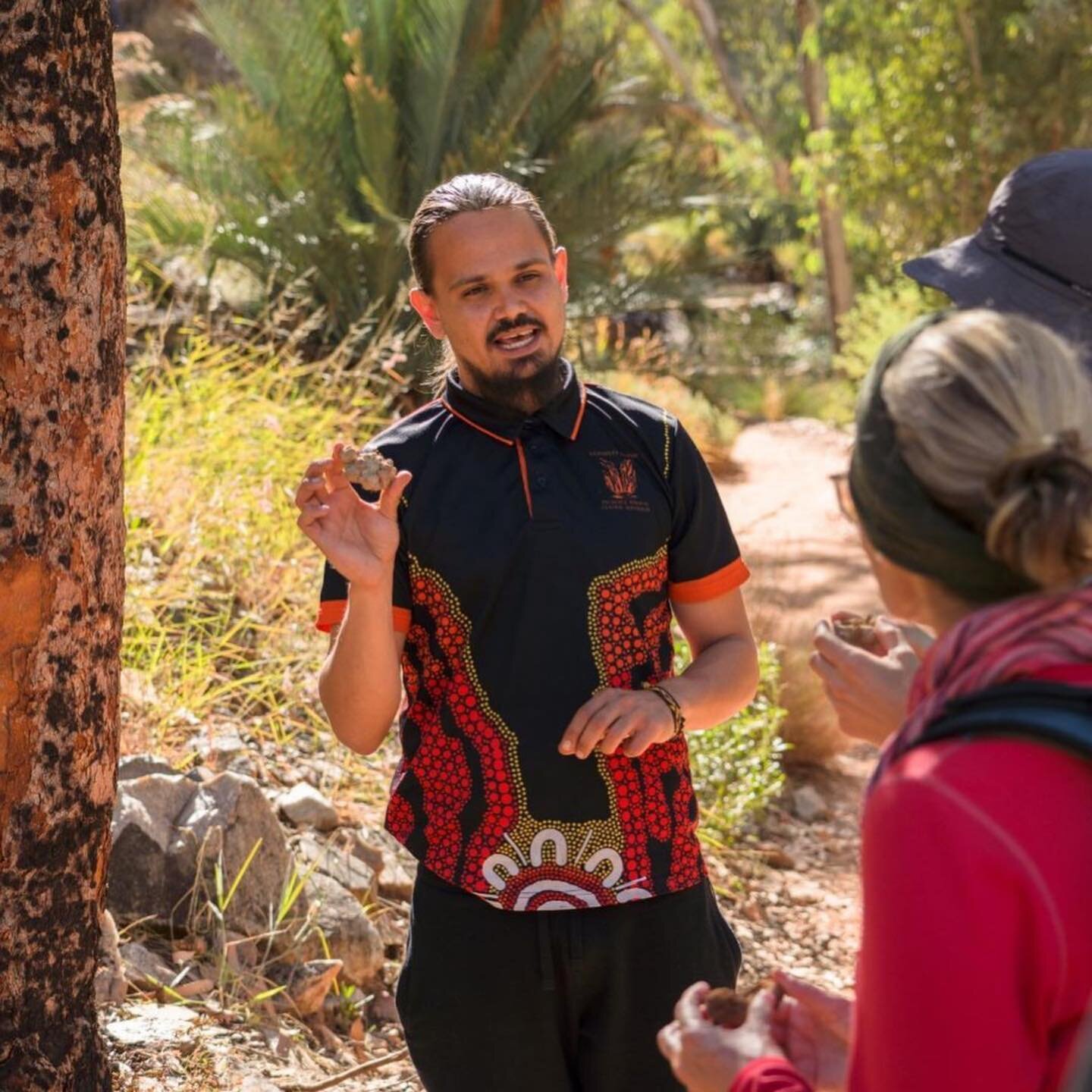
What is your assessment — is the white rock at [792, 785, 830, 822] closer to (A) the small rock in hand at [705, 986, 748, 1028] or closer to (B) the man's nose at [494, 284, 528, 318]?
(B) the man's nose at [494, 284, 528, 318]

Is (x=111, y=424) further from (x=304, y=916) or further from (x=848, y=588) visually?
(x=848, y=588)

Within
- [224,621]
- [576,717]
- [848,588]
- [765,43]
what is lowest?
[848,588]

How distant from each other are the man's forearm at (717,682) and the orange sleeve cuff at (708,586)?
0.09 m

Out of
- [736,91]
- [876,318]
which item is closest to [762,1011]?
[876,318]

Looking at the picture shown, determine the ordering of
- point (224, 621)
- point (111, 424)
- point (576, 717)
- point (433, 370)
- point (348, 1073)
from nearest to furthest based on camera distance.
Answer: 1. point (576, 717)
2. point (111, 424)
3. point (433, 370)
4. point (348, 1073)
5. point (224, 621)

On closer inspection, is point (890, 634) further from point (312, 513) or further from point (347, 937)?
point (347, 937)

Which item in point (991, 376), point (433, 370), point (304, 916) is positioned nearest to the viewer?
point (991, 376)

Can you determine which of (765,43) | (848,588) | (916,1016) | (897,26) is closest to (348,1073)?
(916,1016)

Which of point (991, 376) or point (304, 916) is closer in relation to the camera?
point (991, 376)

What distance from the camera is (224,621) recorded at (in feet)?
18.4

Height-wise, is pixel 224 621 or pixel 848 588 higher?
pixel 224 621

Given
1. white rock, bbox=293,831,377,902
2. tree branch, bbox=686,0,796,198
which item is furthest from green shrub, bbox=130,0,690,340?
tree branch, bbox=686,0,796,198

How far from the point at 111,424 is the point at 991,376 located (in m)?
1.58

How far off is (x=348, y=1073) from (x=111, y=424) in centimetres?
180
